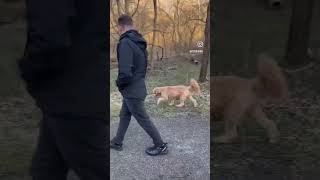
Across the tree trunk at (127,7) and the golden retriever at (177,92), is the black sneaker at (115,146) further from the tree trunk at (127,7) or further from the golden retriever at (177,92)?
the tree trunk at (127,7)

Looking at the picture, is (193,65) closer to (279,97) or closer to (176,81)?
(176,81)

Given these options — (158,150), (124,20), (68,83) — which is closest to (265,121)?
(158,150)

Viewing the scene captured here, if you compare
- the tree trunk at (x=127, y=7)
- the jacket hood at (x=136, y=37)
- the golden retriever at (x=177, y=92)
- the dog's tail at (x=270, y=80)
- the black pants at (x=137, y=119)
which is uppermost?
the tree trunk at (x=127, y=7)

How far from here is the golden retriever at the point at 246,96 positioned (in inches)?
114

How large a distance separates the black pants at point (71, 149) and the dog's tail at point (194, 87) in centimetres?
73

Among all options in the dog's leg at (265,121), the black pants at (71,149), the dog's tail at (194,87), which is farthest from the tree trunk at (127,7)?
the dog's leg at (265,121)

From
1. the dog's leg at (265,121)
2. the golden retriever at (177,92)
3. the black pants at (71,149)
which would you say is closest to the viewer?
the black pants at (71,149)

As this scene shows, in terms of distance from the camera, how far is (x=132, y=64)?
3.20 metres

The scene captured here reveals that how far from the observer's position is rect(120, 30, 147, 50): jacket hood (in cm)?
315

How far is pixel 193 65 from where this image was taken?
3.24 metres

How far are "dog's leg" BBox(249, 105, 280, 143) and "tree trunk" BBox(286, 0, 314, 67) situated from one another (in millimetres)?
264

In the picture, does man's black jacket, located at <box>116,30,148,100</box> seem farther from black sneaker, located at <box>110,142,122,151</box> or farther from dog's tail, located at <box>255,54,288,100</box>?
dog's tail, located at <box>255,54,288,100</box>

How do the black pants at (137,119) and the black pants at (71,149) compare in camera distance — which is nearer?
the black pants at (71,149)

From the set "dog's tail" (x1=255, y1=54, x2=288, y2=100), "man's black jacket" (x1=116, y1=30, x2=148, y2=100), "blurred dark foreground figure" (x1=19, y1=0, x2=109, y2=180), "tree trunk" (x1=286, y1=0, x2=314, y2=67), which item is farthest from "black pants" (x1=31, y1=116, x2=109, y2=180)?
"tree trunk" (x1=286, y1=0, x2=314, y2=67)
